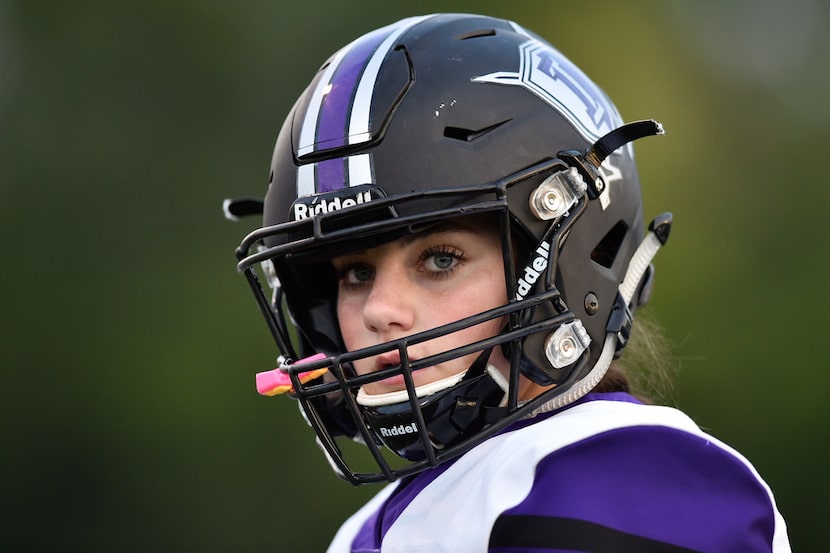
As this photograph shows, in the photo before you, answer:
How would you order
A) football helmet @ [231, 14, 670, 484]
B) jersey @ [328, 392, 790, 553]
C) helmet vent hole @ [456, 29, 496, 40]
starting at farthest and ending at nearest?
helmet vent hole @ [456, 29, 496, 40], football helmet @ [231, 14, 670, 484], jersey @ [328, 392, 790, 553]

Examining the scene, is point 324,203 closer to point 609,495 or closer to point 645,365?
point 609,495

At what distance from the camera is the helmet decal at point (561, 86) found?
1.56 meters

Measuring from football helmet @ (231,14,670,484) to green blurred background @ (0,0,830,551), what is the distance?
8.36 feet

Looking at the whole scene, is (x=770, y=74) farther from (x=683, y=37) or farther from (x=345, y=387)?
(x=345, y=387)

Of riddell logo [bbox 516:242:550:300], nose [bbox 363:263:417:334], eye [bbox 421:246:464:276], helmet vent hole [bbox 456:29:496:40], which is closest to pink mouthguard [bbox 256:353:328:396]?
nose [bbox 363:263:417:334]

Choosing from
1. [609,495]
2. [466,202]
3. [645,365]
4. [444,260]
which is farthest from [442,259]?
[645,365]

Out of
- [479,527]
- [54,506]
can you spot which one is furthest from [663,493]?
[54,506]

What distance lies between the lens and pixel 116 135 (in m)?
4.67

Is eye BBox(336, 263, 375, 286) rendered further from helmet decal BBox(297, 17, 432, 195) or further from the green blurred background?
the green blurred background

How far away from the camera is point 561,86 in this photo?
1603 mm

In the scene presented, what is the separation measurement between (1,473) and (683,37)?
3724 millimetres

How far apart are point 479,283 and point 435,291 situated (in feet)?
0.22

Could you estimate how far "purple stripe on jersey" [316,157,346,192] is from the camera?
1.48 meters

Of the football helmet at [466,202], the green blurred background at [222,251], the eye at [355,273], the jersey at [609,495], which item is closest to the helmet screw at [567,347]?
the football helmet at [466,202]
